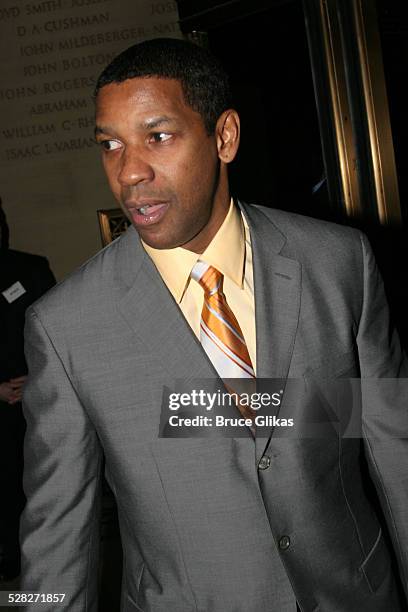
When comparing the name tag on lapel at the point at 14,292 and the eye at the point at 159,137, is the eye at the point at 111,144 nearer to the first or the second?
the eye at the point at 159,137

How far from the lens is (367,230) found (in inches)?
125

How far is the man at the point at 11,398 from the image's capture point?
387 centimetres

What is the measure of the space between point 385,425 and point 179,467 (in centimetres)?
48

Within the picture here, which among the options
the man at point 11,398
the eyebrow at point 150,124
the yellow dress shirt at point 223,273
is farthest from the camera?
the man at point 11,398

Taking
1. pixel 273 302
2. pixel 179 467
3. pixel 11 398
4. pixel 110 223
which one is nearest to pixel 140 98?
pixel 273 302

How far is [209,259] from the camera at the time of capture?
154cm

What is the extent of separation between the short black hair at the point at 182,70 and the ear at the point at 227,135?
0.09 feet

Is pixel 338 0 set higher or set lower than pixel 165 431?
higher

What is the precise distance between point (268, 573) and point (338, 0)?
8.29 ft

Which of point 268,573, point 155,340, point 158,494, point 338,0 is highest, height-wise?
point 338,0

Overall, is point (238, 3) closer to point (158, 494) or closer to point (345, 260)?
point (345, 260)

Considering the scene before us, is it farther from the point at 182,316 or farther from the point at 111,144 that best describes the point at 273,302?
the point at 111,144

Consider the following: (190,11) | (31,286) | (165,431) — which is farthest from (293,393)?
(31,286)

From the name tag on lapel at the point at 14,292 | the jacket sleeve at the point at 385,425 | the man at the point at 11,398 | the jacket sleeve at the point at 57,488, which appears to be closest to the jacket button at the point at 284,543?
the jacket sleeve at the point at 385,425
